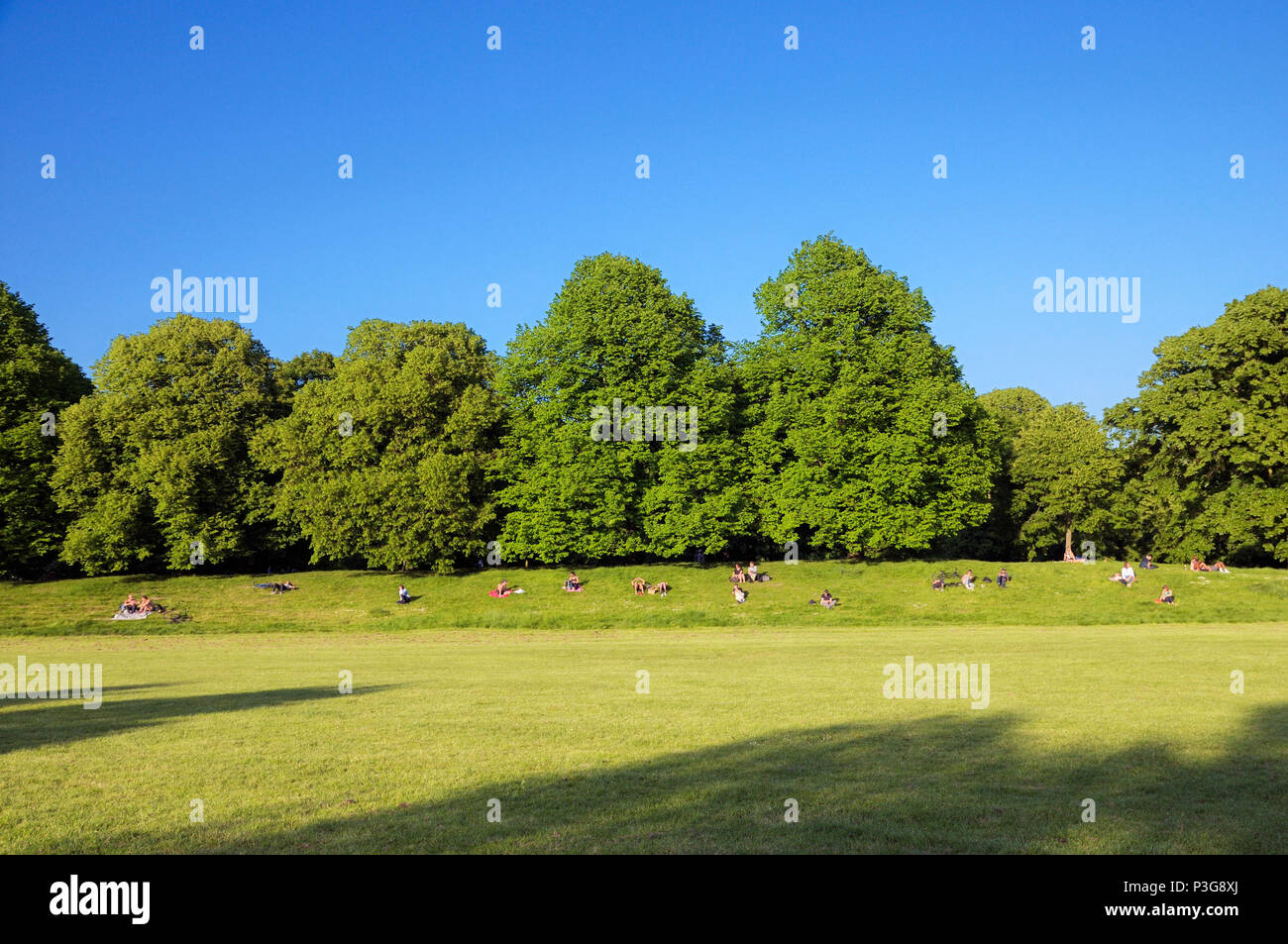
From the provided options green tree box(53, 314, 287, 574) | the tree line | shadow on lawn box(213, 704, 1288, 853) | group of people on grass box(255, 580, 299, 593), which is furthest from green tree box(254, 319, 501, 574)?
shadow on lawn box(213, 704, 1288, 853)

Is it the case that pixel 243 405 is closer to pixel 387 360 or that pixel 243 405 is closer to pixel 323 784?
pixel 387 360

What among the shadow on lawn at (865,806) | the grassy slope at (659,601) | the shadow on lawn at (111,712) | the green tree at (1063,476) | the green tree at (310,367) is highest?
the green tree at (310,367)

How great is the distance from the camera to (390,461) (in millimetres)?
57594

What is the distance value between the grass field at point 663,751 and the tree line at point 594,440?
885 inches

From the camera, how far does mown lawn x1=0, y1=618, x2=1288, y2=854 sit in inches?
352

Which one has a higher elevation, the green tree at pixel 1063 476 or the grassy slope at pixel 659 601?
the green tree at pixel 1063 476

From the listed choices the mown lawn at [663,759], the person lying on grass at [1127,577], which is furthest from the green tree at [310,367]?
the person lying on grass at [1127,577]

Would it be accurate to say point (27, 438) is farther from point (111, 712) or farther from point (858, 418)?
point (858, 418)

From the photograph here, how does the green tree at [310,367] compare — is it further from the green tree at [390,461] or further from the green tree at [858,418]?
the green tree at [858,418]

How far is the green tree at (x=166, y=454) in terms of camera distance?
5722cm

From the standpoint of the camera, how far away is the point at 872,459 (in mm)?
56250

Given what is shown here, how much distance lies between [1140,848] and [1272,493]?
192 ft

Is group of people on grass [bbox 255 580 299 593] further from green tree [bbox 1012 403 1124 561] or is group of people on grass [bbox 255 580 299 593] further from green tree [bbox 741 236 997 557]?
green tree [bbox 1012 403 1124 561]

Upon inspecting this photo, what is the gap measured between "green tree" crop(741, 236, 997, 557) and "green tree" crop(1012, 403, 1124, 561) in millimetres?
13675
